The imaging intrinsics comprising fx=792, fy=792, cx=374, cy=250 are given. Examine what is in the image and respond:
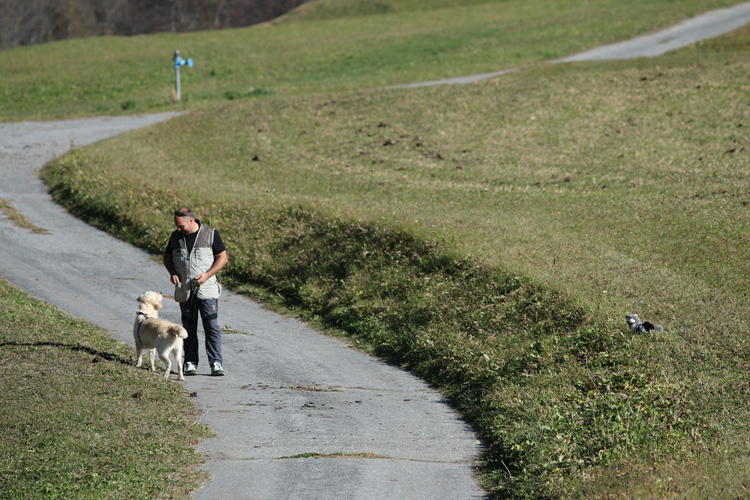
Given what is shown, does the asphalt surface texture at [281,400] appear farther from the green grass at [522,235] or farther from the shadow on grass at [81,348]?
the shadow on grass at [81,348]

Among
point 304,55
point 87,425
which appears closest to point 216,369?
point 87,425

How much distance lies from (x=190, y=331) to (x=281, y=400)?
5.77ft

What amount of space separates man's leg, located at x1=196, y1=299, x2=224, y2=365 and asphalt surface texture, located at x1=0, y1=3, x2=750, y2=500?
357 millimetres

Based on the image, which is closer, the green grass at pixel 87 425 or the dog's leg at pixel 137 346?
the green grass at pixel 87 425

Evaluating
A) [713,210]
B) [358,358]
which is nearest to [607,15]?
[713,210]

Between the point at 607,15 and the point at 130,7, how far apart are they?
219 feet

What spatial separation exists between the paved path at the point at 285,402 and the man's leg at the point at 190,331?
397 millimetres

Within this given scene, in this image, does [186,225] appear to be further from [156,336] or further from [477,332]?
[477,332]

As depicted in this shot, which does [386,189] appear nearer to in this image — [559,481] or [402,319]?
[402,319]

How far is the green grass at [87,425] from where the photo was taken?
6.95m

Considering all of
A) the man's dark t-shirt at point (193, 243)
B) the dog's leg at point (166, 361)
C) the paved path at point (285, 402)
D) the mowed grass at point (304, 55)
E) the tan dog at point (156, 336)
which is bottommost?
the paved path at point (285, 402)

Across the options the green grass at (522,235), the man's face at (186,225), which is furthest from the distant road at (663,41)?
the man's face at (186,225)

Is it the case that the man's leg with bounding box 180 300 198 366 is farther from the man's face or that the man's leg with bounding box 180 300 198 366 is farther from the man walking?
the man's face

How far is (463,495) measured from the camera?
7.35 m
